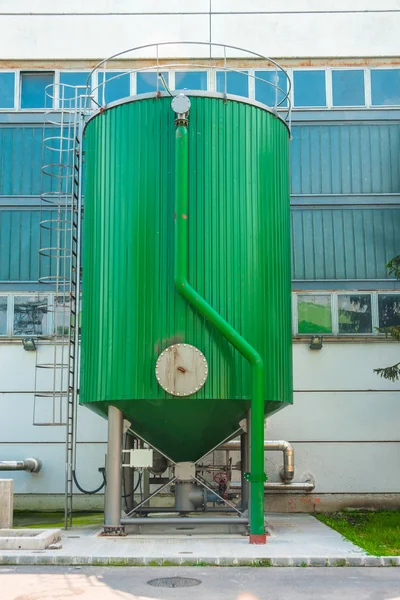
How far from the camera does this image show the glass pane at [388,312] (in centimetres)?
1833

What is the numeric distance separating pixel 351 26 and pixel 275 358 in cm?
998

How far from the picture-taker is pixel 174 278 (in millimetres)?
12773

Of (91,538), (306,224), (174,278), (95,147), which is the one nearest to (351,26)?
(306,224)

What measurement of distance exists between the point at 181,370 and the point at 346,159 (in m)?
8.60

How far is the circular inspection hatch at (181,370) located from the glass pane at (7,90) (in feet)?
31.3

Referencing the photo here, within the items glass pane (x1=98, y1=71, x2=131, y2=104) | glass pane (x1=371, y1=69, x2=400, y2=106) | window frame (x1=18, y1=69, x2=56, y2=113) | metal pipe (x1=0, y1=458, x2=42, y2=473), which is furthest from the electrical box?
glass pane (x1=371, y1=69, x2=400, y2=106)

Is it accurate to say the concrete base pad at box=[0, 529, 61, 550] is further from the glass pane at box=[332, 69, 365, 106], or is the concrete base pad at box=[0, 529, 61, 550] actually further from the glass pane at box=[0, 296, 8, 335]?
the glass pane at box=[332, 69, 365, 106]

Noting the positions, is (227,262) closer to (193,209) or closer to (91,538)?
(193,209)

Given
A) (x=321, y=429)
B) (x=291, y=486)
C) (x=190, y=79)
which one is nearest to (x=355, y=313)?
(x=321, y=429)

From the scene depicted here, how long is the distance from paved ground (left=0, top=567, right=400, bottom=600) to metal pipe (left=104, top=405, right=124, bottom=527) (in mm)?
2557

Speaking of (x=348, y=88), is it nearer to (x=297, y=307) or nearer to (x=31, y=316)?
(x=297, y=307)

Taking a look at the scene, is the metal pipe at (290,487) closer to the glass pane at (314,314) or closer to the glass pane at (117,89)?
the glass pane at (314,314)

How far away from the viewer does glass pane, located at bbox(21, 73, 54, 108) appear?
19312 millimetres

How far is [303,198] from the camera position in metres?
18.7
